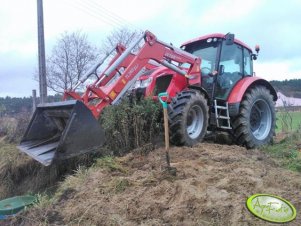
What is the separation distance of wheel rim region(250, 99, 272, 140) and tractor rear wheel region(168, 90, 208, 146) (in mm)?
1949

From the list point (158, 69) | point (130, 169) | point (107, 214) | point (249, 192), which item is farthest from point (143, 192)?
point (158, 69)

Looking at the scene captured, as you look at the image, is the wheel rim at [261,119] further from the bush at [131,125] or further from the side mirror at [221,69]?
the bush at [131,125]

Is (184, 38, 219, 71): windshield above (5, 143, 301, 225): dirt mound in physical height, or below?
above

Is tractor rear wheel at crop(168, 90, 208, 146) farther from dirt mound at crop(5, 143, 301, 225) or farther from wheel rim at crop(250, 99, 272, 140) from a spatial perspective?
wheel rim at crop(250, 99, 272, 140)

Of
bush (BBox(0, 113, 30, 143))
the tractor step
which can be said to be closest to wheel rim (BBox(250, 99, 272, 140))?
the tractor step

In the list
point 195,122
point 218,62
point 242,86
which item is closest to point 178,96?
point 195,122

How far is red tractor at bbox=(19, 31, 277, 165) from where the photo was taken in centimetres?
496

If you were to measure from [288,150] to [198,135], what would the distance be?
74.4 inches

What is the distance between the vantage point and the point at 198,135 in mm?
6297

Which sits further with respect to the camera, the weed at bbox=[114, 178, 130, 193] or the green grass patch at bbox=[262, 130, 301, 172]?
the green grass patch at bbox=[262, 130, 301, 172]

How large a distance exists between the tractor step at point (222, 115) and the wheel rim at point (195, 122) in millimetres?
653

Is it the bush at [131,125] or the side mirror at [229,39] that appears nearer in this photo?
the bush at [131,125]

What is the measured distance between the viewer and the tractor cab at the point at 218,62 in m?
7.21

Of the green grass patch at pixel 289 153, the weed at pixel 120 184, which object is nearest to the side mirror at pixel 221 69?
the green grass patch at pixel 289 153
